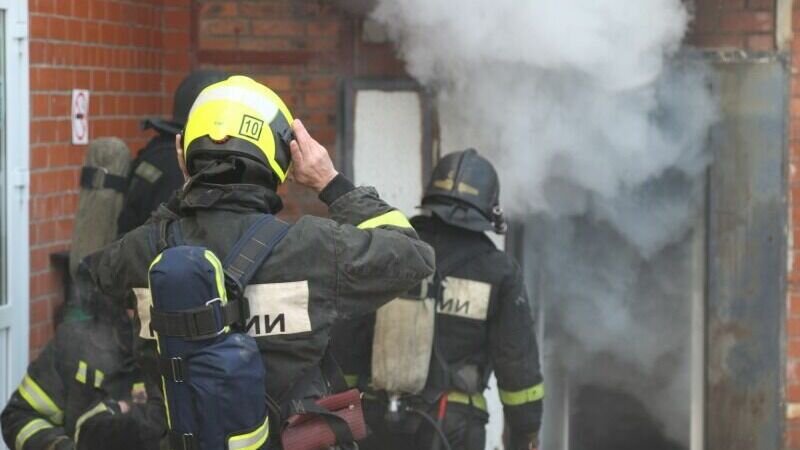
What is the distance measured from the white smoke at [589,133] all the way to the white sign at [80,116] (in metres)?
1.44

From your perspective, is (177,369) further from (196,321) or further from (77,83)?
(77,83)

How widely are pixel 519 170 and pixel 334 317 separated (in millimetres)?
3071

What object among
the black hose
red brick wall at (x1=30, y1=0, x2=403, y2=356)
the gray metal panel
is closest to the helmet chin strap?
the black hose

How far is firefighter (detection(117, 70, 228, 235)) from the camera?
5.55 meters

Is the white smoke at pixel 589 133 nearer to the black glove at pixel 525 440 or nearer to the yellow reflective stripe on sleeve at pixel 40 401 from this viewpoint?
the black glove at pixel 525 440

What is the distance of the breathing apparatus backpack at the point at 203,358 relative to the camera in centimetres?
307

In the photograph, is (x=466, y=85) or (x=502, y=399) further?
(x=466, y=85)

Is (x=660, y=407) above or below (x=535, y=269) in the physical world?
below

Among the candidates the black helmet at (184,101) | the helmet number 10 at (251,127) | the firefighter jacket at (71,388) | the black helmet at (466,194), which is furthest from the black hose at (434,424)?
the helmet number 10 at (251,127)

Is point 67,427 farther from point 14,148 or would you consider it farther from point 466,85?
point 466,85

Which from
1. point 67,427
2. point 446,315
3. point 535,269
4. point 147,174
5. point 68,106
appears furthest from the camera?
point 535,269

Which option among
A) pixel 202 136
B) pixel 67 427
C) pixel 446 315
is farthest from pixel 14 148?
pixel 202 136

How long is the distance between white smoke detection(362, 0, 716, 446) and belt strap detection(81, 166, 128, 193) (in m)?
1.49

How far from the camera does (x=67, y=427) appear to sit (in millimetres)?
4434
